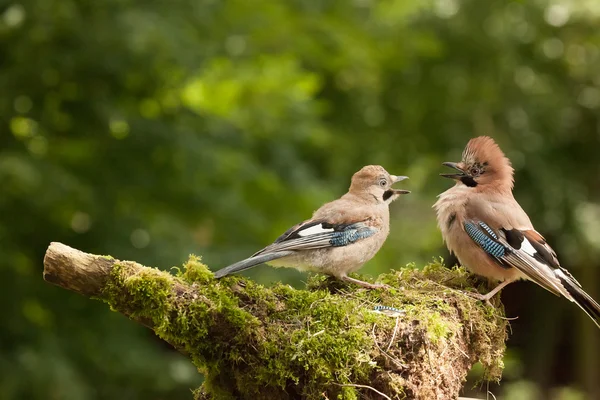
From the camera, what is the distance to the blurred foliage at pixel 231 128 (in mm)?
9531

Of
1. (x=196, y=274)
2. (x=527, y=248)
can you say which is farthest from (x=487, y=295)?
(x=196, y=274)

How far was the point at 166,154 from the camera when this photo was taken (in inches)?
415

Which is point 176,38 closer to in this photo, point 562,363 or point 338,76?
point 338,76

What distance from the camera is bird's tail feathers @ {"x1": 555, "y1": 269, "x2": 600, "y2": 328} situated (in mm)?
5480

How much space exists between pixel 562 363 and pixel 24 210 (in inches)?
514

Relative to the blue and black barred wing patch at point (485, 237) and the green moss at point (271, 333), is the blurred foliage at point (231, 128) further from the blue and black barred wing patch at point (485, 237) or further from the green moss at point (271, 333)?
the green moss at point (271, 333)

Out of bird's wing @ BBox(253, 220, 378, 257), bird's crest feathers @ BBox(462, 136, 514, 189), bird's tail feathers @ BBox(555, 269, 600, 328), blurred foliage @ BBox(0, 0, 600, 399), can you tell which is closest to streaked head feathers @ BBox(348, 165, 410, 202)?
bird's wing @ BBox(253, 220, 378, 257)

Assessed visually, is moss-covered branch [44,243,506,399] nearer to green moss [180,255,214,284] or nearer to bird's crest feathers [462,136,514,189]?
green moss [180,255,214,284]

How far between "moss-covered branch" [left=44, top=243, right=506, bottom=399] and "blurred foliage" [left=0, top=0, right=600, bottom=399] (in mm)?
4830

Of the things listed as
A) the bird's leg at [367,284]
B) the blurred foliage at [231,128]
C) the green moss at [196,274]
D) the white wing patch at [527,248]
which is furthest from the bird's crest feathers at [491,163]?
the blurred foliage at [231,128]

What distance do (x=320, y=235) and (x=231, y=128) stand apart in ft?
20.1

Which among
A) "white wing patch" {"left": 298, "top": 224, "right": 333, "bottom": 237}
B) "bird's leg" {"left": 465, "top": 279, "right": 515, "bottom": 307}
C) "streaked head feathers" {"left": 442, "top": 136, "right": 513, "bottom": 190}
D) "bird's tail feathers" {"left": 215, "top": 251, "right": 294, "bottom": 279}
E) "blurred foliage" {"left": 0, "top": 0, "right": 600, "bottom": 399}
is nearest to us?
"bird's tail feathers" {"left": 215, "top": 251, "right": 294, "bottom": 279}

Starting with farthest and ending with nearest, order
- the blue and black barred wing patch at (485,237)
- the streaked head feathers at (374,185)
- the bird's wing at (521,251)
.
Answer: the streaked head feathers at (374,185) → the blue and black barred wing patch at (485,237) → the bird's wing at (521,251)

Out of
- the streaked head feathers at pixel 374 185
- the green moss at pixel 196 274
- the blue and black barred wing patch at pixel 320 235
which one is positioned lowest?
the green moss at pixel 196 274
